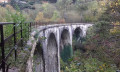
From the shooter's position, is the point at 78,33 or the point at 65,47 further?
the point at 78,33

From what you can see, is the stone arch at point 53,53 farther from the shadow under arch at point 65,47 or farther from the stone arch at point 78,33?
the stone arch at point 78,33

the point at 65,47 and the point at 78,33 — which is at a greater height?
the point at 78,33

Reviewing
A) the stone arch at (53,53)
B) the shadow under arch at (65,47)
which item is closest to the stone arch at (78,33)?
the shadow under arch at (65,47)

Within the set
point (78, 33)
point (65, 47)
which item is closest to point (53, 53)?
point (65, 47)

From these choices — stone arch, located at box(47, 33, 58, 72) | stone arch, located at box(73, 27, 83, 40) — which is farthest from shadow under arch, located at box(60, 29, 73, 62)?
stone arch, located at box(47, 33, 58, 72)

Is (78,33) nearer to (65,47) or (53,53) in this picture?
(65,47)

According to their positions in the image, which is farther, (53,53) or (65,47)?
(65,47)

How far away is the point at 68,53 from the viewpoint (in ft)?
90.3

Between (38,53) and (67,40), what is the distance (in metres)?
19.0

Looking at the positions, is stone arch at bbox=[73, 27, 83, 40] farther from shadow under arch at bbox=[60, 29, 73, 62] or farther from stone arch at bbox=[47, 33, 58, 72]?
stone arch at bbox=[47, 33, 58, 72]

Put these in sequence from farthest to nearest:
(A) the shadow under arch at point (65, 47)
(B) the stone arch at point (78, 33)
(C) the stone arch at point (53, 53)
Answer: (B) the stone arch at point (78, 33) < (A) the shadow under arch at point (65, 47) < (C) the stone arch at point (53, 53)

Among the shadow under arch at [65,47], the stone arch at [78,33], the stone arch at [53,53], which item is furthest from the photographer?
the stone arch at [78,33]

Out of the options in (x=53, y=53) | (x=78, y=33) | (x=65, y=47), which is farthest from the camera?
(x=78, y=33)

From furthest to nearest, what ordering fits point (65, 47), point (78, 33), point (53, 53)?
point (78, 33), point (65, 47), point (53, 53)
